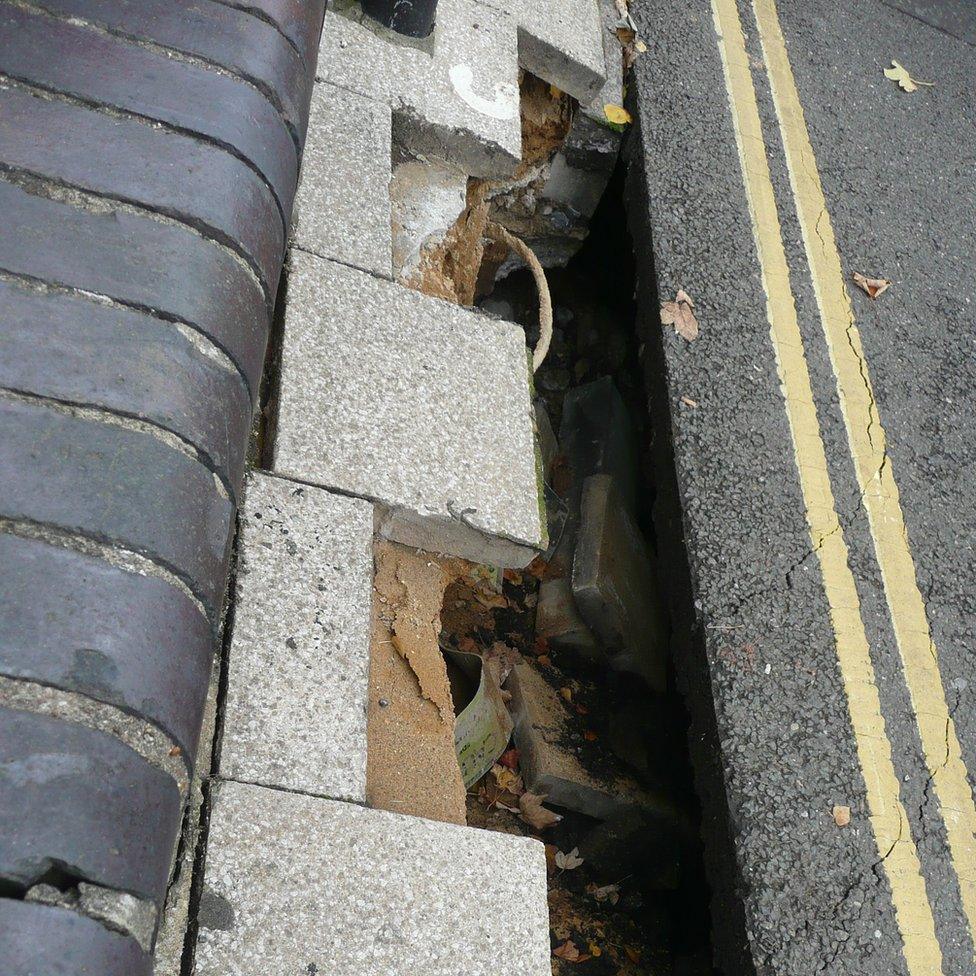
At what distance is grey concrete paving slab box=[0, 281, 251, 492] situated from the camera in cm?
119

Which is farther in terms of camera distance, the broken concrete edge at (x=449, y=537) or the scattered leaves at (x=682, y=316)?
the scattered leaves at (x=682, y=316)

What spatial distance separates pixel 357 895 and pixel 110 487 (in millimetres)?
1382

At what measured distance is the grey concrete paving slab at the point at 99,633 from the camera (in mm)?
1051

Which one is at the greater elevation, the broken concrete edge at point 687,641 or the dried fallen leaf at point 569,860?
the broken concrete edge at point 687,641

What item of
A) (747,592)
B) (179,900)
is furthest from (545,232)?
(179,900)

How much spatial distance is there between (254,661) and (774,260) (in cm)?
312

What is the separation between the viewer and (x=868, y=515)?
3.71 metres

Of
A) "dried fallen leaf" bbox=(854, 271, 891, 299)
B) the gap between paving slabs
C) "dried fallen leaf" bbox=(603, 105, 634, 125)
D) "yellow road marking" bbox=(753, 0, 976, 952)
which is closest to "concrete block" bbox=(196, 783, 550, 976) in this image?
the gap between paving slabs

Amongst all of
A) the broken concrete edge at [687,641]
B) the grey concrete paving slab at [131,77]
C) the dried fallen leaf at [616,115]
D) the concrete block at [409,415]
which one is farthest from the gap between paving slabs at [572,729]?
the grey concrete paving slab at [131,77]

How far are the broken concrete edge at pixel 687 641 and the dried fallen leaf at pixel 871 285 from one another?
3.53 ft

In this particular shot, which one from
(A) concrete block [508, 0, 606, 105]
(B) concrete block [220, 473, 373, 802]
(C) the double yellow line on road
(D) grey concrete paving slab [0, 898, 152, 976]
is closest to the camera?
(D) grey concrete paving slab [0, 898, 152, 976]

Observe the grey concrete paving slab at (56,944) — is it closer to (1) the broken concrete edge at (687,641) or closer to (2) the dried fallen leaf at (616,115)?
(1) the broken concrete edge at (687,641)

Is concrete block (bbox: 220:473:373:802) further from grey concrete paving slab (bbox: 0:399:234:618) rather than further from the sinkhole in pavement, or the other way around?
grey concrete paving slab (bbox: 0:399:234:618)

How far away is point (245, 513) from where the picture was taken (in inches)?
101
